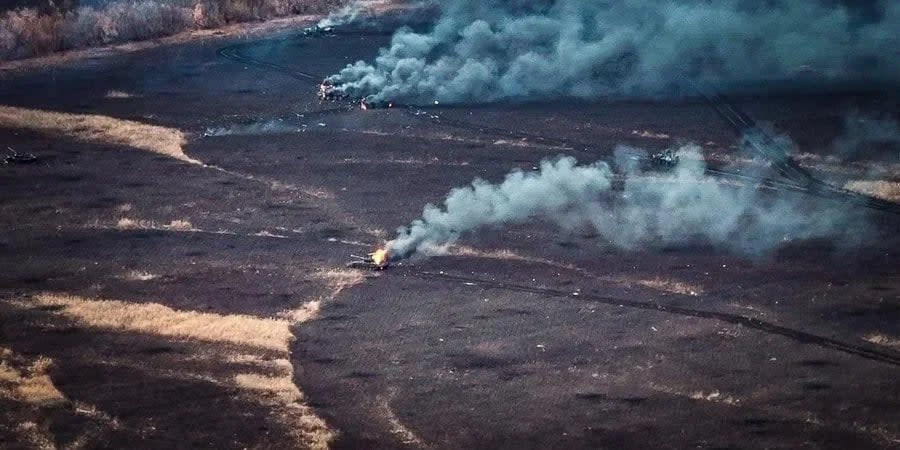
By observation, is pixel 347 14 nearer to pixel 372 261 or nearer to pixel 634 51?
pixel 634 51

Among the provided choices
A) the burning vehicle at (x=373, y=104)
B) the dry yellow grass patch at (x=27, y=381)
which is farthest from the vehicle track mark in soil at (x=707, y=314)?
the burning vehicle at (x=373, y=104)

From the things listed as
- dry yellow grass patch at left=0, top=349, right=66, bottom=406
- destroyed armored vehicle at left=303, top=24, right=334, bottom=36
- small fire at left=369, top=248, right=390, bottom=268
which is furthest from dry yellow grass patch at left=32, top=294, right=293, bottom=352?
destroyed armored vehicle at left=303, top=24, right=334, bottom=36

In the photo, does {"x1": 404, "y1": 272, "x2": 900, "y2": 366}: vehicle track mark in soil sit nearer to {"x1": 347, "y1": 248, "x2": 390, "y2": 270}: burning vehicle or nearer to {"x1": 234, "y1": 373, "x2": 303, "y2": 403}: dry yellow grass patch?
{"x1": 347, "y1": 248, "x2": 390, "y2": 270}: burning vehicle

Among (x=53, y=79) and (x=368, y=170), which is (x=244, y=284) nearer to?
(x=368, y=170)

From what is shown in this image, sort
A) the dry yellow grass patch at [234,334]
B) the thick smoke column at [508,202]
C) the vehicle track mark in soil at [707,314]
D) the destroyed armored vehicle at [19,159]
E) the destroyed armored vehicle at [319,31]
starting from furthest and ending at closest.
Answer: the destroyed armored vehicle at [319,31] < the destroyed armored vehicle at [19,159] < the thick smoke column at [508,202] < the vehicle track mark in soil at [707,314] < the dry yellow grass patch at [234,334]

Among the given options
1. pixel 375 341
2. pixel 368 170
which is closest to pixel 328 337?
pixel 375 341

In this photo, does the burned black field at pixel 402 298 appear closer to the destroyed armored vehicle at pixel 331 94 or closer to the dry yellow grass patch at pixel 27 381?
the dry yellow grass patch at pixel 27 381
